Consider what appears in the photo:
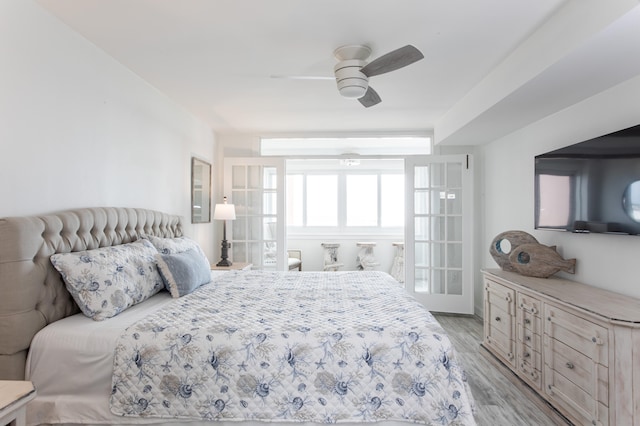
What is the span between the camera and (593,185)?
7.77 ft

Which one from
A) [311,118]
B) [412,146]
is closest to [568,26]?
[311,118]

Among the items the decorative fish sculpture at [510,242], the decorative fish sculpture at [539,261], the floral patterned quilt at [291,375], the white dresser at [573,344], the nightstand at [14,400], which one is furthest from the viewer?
the decorative fish sculpture at [510,242]

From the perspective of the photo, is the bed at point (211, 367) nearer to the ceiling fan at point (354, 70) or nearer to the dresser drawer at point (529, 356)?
the dresser drawer at point (529, 356)

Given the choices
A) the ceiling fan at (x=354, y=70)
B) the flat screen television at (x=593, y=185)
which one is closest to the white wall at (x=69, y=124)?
the ceiling fan at (x=354, y=70)

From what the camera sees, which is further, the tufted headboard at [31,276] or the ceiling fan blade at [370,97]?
the ceiling fan blade at [370,97]

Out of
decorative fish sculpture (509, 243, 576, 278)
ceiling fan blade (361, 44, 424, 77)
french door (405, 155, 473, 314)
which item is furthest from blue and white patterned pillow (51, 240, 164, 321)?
french door (405, 155, 473, 314)

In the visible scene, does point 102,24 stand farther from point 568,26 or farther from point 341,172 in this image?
point 341,172

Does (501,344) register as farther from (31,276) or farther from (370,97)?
(31,276)

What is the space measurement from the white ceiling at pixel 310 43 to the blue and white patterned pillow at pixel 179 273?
150 centimetres

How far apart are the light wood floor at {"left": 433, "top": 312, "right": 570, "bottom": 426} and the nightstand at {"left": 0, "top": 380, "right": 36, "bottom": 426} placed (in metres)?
2.28

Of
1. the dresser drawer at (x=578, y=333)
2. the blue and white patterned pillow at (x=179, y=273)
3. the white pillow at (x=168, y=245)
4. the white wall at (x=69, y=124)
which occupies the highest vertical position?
the white wall at (x=69, y=124)

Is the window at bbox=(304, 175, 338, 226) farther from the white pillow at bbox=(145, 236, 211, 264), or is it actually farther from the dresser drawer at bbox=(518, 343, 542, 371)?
the dresser drawer at bbox=(518, 343, 542, 371)

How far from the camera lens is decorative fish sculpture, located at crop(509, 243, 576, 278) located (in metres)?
2.72

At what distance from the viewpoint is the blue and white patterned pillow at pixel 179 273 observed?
2.38 meters
